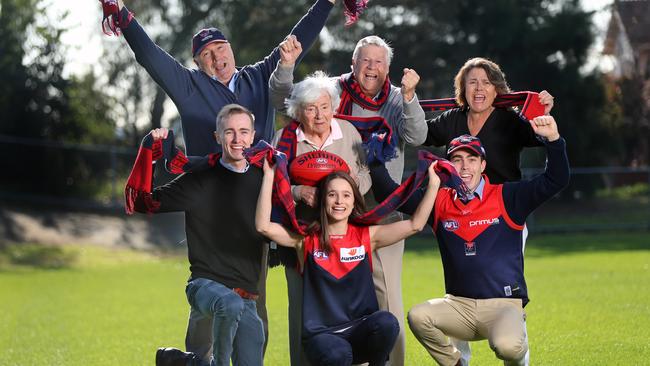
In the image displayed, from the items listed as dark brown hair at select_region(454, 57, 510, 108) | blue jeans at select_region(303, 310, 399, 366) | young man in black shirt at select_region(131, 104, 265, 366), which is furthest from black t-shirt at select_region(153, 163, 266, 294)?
dark brown hair at select_region(454, 57, 510, 108)

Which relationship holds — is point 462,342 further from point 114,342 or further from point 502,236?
point 114,342

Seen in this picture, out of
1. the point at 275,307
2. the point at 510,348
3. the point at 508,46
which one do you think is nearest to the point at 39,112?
the point at 508,46

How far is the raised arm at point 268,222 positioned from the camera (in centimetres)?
565

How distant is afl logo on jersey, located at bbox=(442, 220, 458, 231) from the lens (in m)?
5.96

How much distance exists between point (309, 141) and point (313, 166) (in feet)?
0.58

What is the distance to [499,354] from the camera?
5625mm

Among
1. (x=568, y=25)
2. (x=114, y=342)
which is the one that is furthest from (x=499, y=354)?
(x=568, y=25)

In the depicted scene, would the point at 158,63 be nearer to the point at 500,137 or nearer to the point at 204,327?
the point at 204,327

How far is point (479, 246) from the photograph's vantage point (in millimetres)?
5891

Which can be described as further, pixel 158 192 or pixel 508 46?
pixel 508 46

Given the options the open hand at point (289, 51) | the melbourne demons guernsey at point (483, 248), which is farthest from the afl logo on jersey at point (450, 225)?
the open hand at point (289, 51)

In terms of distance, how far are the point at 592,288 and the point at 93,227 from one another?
14591 millimetres

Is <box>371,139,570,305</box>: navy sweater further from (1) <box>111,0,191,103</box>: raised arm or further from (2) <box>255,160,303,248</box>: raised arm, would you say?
(1) <box>111,0,191,103</box>: raised arm

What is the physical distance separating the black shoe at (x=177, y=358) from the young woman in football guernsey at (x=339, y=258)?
0.77 meters
